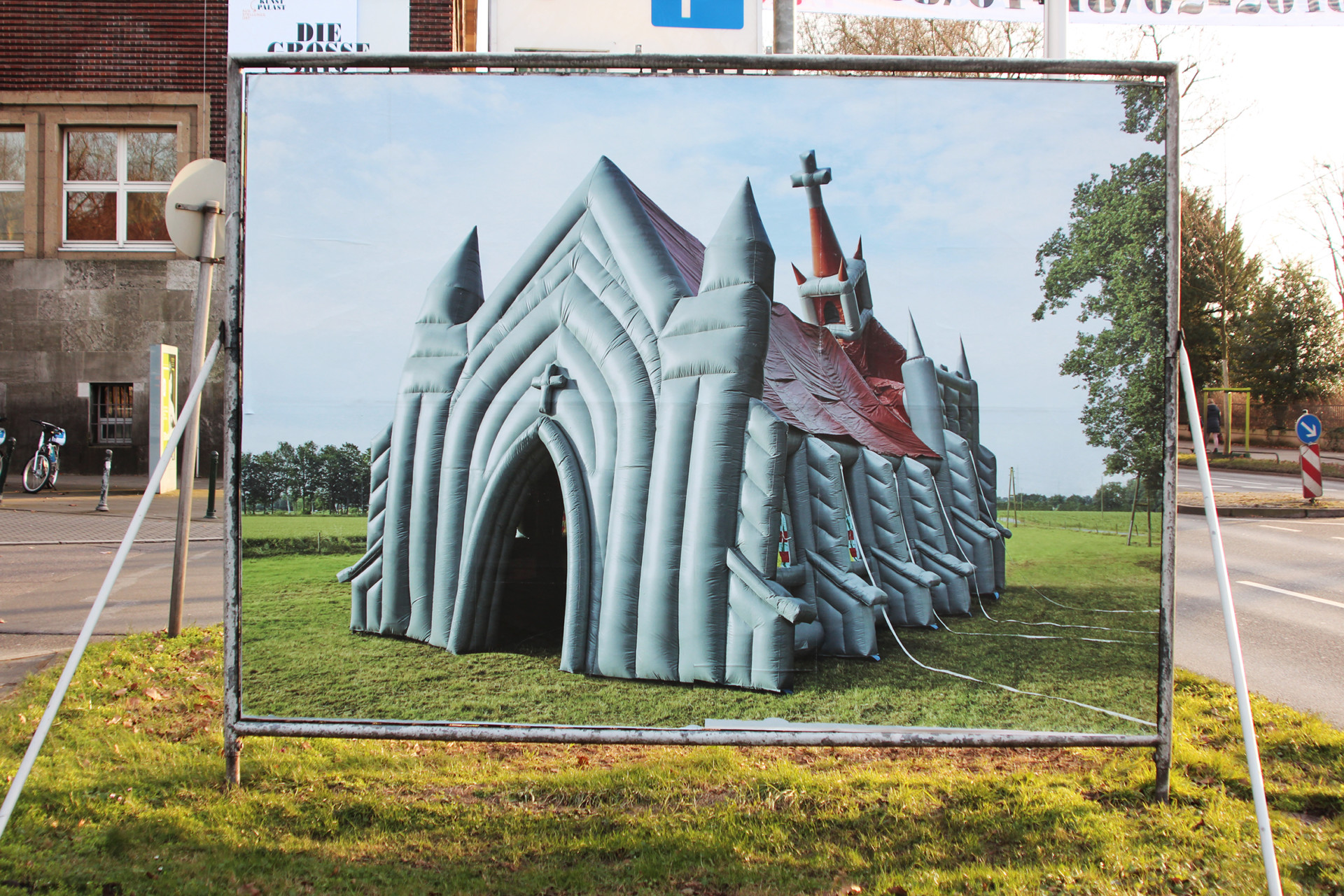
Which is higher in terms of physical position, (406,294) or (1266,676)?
(406,294)

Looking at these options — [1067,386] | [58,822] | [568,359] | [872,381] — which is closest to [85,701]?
[58,822]

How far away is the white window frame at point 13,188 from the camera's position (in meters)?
16.3

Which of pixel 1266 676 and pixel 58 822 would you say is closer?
pixel 58 822

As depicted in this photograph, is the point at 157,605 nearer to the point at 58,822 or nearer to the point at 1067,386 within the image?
the point at 58,822

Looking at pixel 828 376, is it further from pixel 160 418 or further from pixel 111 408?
pixel 111 408

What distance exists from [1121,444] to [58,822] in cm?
441

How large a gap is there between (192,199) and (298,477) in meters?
2.54

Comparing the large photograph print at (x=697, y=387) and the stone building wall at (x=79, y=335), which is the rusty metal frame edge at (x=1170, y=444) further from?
the stone building wall at (x=79, y=335)

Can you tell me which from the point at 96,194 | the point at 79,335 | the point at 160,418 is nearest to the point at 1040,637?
the point at 160,418

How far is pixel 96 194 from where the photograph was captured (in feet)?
54.0

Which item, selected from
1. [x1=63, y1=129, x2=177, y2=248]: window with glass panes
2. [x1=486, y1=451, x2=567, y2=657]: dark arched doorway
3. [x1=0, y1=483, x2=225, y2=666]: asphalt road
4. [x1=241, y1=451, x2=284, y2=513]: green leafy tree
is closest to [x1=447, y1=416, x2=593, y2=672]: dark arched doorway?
[x1=486, y1=451, x2=567, y2=657]: dark arched doorway

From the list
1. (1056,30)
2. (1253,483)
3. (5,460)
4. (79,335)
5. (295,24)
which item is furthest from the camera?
(1253,483)

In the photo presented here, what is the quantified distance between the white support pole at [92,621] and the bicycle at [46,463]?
14.7m

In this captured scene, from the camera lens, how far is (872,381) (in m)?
3.43
